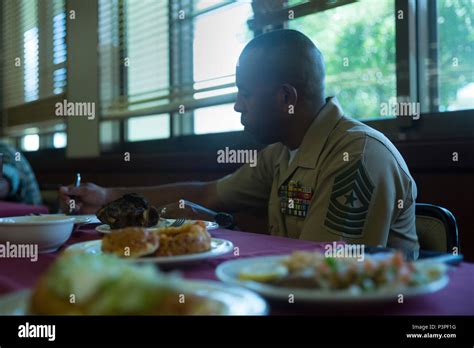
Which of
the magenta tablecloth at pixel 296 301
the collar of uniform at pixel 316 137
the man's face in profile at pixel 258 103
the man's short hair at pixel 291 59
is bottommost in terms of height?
the magenta tablecloth at pixel 296 301

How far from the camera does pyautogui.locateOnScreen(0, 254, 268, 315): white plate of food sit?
33cm

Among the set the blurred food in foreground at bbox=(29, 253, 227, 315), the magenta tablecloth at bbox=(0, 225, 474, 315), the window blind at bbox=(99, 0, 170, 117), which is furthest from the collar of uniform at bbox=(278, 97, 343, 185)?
the window blind at bbox=(99, 0, 170, 117)

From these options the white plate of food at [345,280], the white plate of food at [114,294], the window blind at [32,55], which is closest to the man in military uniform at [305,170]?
the white plate of food at [345,280]

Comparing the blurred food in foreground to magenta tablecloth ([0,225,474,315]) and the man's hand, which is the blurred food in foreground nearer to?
magenta tablecloth ([0,225,474,315])

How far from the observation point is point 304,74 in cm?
133

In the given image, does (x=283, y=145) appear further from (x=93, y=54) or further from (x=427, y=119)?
(x=93, y=54)

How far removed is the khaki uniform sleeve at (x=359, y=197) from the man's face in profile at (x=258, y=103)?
1.06ft

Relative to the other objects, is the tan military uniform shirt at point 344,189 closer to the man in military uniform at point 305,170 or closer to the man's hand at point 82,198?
the man in military uniform at point 305,170

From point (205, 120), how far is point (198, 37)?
457 millimetres

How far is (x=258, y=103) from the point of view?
4.53 feet

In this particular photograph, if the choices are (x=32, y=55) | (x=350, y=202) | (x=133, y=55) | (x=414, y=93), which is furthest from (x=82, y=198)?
(x=32, y=55)

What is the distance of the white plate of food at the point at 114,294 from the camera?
33cm

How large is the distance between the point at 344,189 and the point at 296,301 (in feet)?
2.14

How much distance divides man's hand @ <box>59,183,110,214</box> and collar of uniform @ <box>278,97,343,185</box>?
55 centimetres
